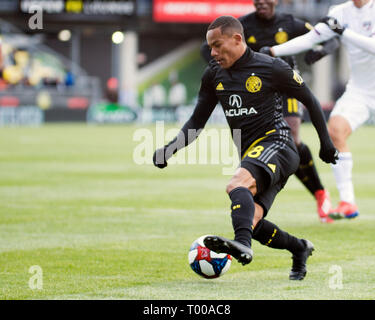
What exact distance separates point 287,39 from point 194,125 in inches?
135

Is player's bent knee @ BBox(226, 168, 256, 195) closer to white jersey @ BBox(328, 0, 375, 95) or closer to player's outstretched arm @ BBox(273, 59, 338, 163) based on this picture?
player's outstretched arm @ BBox(273, 59, 338, 163)

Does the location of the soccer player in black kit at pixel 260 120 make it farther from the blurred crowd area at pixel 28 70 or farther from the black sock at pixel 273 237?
the blurred crowd area at pixel 28 70

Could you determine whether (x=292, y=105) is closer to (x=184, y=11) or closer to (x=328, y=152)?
(x=328, y=152)

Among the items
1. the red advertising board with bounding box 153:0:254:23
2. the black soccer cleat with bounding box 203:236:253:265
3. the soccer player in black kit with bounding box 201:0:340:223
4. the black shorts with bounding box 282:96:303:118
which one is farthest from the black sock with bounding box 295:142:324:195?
the red advertising board with bounding box 153:0:254:23

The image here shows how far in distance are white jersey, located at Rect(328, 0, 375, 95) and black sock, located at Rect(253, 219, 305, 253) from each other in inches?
133

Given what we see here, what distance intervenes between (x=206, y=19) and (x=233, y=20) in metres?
32.4

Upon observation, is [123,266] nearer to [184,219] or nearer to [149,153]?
[184,219]

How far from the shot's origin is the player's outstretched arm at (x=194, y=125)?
6.70 meters

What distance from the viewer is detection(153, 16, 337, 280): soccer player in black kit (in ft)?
20.2

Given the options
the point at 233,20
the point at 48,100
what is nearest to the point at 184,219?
the point at 233,20

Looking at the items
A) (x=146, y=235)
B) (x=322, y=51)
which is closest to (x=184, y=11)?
(x=322, y=51)

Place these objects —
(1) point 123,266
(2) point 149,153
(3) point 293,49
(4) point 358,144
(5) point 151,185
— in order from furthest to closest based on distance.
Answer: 1. (4) point 358,144
2. (2) point 149,153
3. (5) point 151,185
4. (3) point 293,49
5. (1) point 123,266

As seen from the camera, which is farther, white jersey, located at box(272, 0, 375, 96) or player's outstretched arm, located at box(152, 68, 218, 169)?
white jersey, located at box(272, 0, 375, 96)

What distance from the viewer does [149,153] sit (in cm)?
2170
